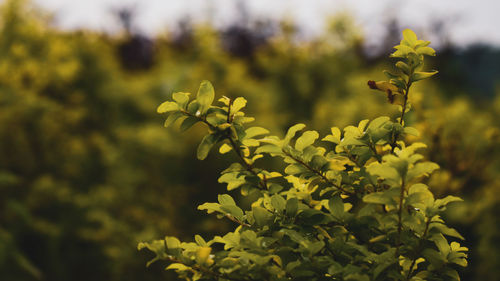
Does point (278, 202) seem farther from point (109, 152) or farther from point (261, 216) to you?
point (109, 152)

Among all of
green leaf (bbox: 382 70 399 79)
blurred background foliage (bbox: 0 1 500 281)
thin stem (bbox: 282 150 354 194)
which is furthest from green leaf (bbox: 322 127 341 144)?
blurred background foliage (bbox: 0 1 500 281)

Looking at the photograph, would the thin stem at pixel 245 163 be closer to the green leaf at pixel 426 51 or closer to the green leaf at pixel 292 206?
the green leaf at pixel 292 206

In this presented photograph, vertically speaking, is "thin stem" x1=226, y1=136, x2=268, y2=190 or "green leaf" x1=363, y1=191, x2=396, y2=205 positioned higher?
"thin stem" x1=226, y1=136, x2=268, y2=190

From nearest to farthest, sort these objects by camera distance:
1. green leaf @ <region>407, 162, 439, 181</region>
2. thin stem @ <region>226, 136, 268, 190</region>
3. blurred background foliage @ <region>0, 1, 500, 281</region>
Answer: green leaf @ <region>407, 162, 439, 181</region> < thin stem @ <region>226, 136, 268, 190</region> < blurred background foliage @ <region>0, 1, 500, 281</region>

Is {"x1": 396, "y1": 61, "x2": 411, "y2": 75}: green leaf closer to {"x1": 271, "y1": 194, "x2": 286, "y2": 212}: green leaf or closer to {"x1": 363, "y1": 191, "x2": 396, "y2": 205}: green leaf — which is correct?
{"x1": 363, "y1": 191, "x2": 396, "y2": 205}: green leaf

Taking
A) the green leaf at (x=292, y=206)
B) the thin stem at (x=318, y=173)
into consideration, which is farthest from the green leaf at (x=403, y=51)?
the green leaf at (x=292, y=206)

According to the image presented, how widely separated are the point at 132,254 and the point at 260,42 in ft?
41.6

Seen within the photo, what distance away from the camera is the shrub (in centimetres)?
137

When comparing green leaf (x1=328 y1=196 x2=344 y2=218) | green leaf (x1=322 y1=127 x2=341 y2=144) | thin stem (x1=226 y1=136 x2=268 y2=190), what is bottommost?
green leaf (x1=328 y1=196 x2=344 y2=218)

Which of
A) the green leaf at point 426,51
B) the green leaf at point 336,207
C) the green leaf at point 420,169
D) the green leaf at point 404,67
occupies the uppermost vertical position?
the green leaf at point 426,51

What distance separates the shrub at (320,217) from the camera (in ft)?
4.49

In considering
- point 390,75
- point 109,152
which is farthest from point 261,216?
Answer: point 109,152

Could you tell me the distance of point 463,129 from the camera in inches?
229

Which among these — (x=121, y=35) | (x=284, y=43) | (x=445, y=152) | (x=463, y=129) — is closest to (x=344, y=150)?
(x=445, y=152)
